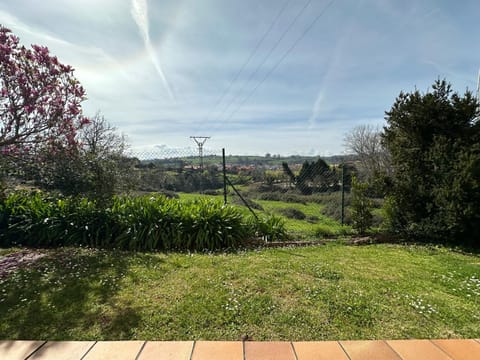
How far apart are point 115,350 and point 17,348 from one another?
0.80 meters

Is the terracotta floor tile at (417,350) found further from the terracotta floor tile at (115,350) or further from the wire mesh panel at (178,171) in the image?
the wire mesh panel at (178,171)

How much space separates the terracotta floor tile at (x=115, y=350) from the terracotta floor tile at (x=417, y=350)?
2039 millimetres

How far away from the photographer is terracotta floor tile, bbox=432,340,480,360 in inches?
74.1

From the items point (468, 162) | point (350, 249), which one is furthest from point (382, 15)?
point (350, 249)

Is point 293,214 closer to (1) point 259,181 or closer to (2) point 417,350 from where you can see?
(1) point 259,181

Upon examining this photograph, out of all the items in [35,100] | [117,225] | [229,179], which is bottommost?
[117,225]

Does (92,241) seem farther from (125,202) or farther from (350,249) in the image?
(350,249)

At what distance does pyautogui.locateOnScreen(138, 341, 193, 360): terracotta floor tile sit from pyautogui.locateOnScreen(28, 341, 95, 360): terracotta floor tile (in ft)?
1.57

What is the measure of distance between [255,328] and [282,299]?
603mm

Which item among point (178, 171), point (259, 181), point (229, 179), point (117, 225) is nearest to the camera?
point (117, 225)

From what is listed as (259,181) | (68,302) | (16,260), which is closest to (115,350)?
(68,302)

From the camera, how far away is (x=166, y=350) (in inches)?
75.3

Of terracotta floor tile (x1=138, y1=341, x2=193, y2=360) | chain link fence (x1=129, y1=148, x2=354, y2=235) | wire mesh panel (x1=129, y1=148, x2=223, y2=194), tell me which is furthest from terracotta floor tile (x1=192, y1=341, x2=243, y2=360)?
wire mesh panel (x1=129, y1=148, x2=223, y2=194)

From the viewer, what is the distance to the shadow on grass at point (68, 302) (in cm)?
216
